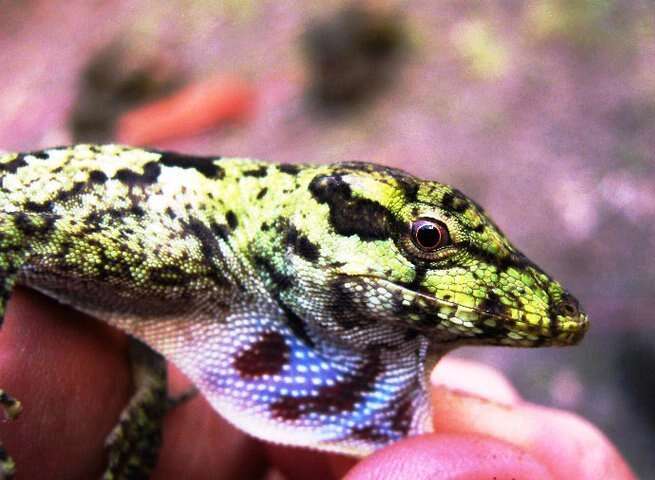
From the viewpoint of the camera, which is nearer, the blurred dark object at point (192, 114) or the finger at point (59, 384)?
the finger at point (59, 384)

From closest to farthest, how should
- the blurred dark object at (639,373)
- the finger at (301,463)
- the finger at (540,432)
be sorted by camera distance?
the finger at (540,432)
the finger at (301,463)
the blurred dark object at (639,373)

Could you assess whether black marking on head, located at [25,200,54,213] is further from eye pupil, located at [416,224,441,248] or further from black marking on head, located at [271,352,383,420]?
eye pupil, located at [416,224,441,248]

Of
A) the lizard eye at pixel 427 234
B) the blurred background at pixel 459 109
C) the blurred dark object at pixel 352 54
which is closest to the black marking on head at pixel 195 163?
the lizard eye at pixel 427 234

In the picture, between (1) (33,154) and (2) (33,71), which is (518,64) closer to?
(1) (33,154)

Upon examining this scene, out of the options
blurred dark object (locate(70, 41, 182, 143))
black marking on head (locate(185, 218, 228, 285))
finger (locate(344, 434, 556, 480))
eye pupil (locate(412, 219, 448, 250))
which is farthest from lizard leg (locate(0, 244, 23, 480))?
blurred dark object (locate(70, 41, 182, 143))

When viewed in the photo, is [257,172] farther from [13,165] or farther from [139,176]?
[13,165]

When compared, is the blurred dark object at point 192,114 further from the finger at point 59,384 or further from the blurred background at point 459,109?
the finger at point 59,384
